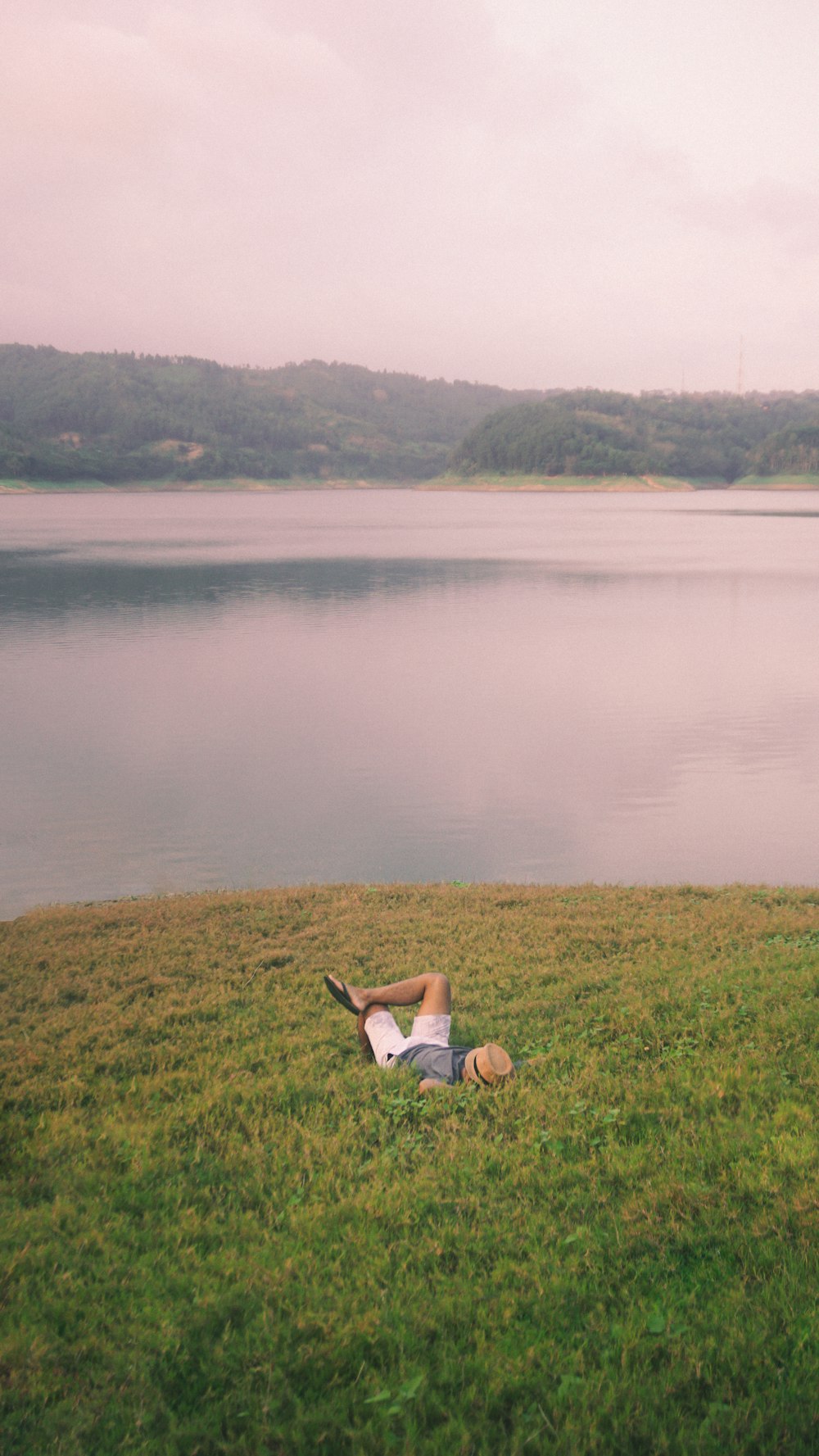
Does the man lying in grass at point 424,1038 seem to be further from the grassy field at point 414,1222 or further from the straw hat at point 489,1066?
the grassy field at point 414,1222

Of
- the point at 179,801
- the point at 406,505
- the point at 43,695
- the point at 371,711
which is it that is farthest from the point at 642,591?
the point at 406,505

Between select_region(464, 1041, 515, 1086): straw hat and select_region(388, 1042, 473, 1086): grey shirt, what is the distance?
0.10 metres

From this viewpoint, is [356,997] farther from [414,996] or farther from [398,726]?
[398,726]

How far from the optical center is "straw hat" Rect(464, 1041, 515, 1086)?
6.10m

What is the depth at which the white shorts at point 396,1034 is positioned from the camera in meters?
6.61

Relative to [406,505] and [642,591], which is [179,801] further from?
[406,505]

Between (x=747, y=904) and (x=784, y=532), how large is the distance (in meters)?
101

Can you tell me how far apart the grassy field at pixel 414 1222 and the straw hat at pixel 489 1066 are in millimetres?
112

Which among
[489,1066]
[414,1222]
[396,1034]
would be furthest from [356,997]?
[414,1222]

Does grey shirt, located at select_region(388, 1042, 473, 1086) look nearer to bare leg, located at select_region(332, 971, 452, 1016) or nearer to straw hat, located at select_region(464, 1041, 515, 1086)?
straw hat, located at select_region(464, 1041, 515, 1086)

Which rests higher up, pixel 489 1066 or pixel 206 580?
pixel 206 580

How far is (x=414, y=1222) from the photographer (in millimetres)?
4855

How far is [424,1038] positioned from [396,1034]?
298mm

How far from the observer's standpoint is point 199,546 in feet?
261
